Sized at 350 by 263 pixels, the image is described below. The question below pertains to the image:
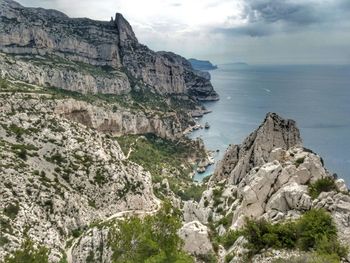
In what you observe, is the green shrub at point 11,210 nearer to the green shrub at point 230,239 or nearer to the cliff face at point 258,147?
the cliff face at point 258,147

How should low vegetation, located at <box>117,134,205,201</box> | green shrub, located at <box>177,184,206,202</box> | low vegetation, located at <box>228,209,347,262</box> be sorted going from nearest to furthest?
low vegetation, located at <box>228,209,347,262</box> < green shrub, located at <box>177,184,206,202</box> < low vegetation, located at <box>117,134,205,201</box>

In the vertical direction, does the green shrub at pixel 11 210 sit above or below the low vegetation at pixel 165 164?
above

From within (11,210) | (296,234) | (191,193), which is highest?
(296,234)

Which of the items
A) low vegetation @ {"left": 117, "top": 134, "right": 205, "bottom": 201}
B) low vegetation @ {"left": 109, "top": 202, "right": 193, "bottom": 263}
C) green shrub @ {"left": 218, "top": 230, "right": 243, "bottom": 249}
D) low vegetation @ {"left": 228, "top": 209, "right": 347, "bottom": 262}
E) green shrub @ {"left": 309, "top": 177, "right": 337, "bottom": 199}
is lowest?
low vegetation @ {"left": 117, "top": 134, "right": 205, "bottom": 201}

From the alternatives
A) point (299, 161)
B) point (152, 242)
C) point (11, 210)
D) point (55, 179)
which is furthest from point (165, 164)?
point (152, 242)

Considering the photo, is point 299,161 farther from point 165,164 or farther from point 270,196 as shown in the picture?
point 165,164

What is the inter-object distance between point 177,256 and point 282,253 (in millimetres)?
7924

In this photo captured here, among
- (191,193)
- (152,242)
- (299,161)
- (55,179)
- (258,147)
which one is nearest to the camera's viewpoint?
(152,242)

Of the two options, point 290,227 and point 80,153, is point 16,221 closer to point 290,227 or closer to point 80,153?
point 80,153

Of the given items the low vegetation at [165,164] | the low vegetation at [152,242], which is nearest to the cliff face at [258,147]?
the low vegetation at [152,242]

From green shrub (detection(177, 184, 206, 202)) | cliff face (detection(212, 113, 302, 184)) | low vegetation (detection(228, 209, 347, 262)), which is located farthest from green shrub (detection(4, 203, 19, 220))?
green shrub (detection(177, 184, 206, 202))

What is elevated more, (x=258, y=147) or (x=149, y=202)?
(x=258, y=147)

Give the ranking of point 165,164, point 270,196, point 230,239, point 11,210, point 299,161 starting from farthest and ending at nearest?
1. point 165,164
2. point 11,210
3. point 299,161
4. point 270,196
5. point 230,239

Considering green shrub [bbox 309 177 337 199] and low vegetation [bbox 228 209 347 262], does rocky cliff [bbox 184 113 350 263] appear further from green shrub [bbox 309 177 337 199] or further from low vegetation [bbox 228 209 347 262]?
low vegetation [bbox 228 209 347 262]
